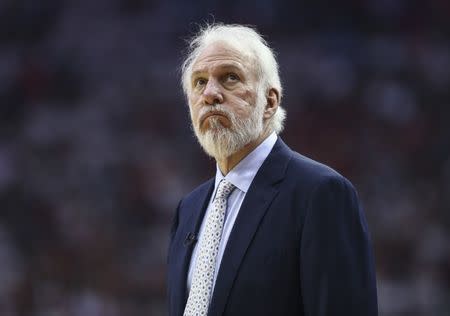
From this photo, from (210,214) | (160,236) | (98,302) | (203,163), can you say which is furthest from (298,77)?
(210,214)

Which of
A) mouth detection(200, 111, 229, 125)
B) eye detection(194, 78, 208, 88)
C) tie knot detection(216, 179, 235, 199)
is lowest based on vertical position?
tie knot detection(216, 179, 235, 199)

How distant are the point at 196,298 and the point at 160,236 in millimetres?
4778

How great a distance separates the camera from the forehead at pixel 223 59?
2.07m

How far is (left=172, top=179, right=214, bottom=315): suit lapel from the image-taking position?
2.07 metres

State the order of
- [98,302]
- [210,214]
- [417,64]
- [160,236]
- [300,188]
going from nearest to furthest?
1. [300,188]
2. [210,214]
3. [98,302]
4. [160,236]
5. [417,64]

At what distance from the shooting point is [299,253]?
1.83 m

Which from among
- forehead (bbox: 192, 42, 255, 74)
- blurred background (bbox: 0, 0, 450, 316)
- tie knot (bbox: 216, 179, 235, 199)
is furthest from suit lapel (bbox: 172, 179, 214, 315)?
blurred background (bbox: 0, 0, 450, 316)

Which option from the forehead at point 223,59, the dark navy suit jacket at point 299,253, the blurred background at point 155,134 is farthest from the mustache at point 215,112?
the blurred background at point 155,134

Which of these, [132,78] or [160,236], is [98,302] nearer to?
[160,236]

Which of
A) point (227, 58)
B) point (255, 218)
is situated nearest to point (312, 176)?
point (255, 218)

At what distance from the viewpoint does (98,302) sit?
6.28 meters

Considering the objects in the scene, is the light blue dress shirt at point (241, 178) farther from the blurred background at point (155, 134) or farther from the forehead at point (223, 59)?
the blurred background at point (155, 134)

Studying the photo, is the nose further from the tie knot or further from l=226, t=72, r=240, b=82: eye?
the tie knot

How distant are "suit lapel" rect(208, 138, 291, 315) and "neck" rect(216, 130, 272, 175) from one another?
0.06 meters
